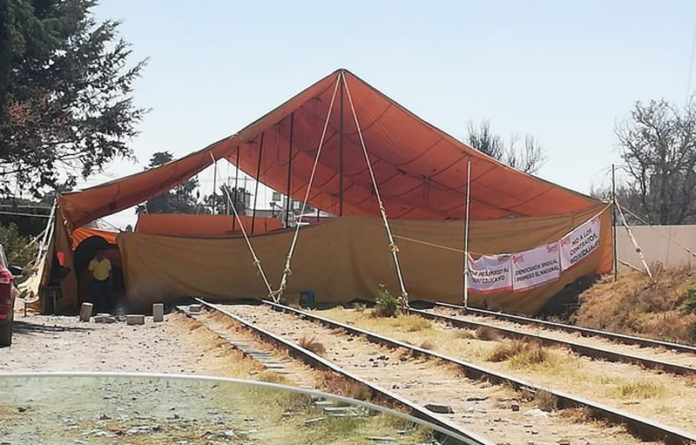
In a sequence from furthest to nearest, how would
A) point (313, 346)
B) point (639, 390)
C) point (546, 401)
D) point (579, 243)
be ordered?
point (579, 243), point (313, 346), point (639, 390), point (546, 401)

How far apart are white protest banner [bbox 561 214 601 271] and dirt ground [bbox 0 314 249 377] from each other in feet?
37.0

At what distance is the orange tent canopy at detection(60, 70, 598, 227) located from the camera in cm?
2319

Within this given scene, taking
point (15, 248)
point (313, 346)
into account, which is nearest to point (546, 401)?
point (313, 346)

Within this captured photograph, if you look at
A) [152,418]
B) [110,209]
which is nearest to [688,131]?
[110,209]

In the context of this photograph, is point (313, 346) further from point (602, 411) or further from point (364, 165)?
point (364, 165)

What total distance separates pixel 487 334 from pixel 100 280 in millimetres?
11137

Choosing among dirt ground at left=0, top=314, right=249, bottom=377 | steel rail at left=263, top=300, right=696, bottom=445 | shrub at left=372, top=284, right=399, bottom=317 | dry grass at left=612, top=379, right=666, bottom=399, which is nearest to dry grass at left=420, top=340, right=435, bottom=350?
steel rail at left=263, top=300, right=696, bottom=445

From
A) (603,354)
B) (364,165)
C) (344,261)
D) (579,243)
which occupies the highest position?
(364,165)

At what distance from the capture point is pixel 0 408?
180 inches

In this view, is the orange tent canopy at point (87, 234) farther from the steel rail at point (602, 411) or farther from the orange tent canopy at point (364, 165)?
the steel rail at point (602, 411)

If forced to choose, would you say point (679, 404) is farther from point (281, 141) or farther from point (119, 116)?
point (119, 116)

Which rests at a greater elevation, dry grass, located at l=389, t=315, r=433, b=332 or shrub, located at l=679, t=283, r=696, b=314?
shrub, located at l=679, t=283, r=696, b=314

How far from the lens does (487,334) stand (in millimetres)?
15664

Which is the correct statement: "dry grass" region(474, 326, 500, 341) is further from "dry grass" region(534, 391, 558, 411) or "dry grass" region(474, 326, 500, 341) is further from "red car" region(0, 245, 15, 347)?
"red car" region(0, 245, 15, 347)
